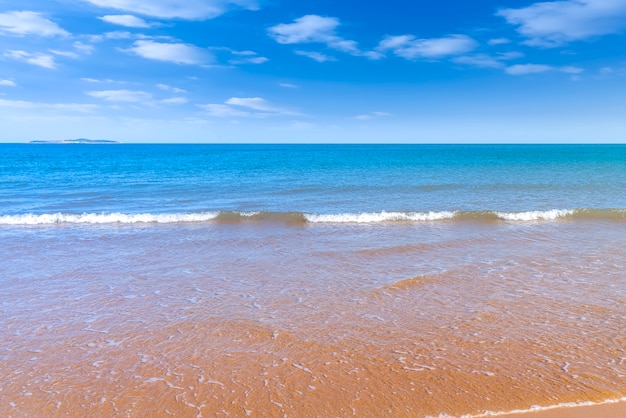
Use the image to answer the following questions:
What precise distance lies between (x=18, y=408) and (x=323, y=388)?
142 inches

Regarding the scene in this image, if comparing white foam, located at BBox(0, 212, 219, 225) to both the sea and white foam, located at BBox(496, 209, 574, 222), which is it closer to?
the sea

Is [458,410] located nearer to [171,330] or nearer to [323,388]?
[323,388]

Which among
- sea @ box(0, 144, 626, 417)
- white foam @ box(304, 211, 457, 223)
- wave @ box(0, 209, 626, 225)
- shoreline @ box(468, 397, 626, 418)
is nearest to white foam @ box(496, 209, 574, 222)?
wave @ box(0, 209, 626, 225)

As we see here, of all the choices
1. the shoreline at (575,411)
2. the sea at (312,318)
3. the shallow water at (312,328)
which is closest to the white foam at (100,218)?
the sea at (312,318)

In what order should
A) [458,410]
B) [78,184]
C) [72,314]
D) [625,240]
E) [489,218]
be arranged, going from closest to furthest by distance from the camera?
[458,410] < [72,314] < [625,240] < [489,218] < [78,184]

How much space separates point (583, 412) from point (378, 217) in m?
12.9

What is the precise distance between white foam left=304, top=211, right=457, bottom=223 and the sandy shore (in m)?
12.4

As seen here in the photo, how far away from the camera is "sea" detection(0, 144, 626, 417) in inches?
199

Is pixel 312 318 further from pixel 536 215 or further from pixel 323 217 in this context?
pixel 536 215

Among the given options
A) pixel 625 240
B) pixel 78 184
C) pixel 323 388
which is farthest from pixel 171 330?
pixel 78 184

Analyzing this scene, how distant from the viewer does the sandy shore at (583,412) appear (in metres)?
4.65

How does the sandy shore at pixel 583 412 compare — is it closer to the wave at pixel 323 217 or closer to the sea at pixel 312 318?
the sea at pixel 312 318

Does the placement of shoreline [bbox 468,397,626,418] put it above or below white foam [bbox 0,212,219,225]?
below

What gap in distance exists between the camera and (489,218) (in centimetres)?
1722
